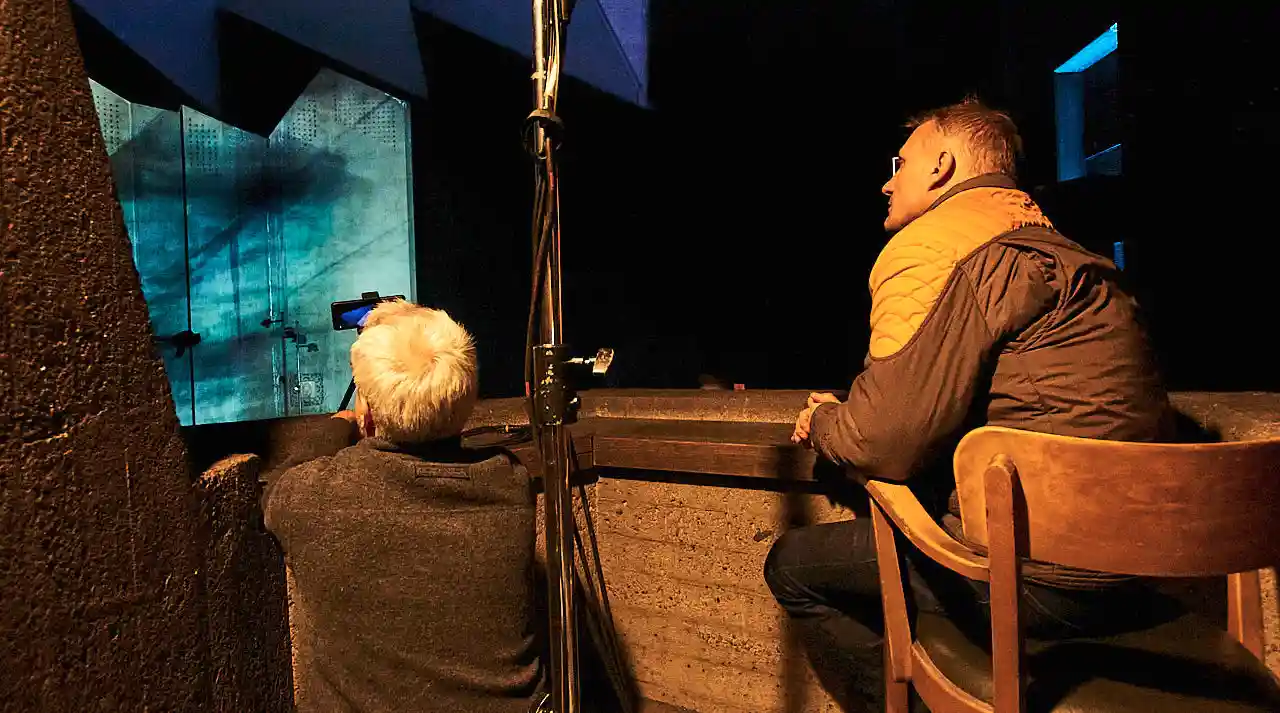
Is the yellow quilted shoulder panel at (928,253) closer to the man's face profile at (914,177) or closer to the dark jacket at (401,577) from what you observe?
the man's face profile at (914,177)

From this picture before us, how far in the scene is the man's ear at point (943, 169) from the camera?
5.30 ft

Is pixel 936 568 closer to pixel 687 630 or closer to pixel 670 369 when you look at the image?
pixel 687 630

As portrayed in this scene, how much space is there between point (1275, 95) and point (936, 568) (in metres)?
7.85

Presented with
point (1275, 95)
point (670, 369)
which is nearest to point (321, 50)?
point (670, 369)

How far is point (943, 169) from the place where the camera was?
64.1 inches

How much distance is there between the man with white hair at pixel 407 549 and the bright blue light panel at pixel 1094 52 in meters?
8.65

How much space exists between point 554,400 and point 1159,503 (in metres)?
0.83

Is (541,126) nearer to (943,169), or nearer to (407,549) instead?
(407,549)

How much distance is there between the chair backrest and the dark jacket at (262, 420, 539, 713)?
941 millimetres

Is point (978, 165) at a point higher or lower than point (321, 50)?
lower

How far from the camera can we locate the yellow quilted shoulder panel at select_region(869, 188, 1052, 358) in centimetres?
138

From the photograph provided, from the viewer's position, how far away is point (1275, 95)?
6746 mm

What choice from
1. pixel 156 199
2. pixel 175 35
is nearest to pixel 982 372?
pixel 175 35

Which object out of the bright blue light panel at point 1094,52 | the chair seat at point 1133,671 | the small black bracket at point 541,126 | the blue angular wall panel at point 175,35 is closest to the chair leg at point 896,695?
the chair seat at point 1133,671
